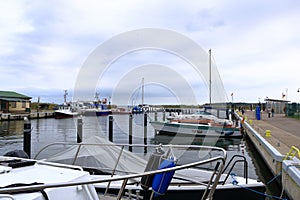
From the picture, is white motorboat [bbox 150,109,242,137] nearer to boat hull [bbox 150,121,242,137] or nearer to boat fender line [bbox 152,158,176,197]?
boat hull [bbox 150,121,242,137]

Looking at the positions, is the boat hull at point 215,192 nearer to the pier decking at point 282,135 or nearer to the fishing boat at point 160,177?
the fishing boat at point 160,177

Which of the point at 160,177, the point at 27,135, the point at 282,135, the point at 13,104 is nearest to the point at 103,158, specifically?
the point at 160,177

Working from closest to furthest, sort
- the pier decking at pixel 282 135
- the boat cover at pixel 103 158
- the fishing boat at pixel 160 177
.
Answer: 1. the fishing boat at pixel 160 177
2. the boat cover at pixel 103 158
3. the pier decking at pixel 282 135

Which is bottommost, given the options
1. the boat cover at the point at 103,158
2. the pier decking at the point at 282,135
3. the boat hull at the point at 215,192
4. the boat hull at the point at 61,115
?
the boat hull at the point at 61,115

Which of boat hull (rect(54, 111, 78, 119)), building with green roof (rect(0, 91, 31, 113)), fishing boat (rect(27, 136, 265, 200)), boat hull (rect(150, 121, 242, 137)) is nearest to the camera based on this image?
fishing boat (rect(27, 136, 265, 200))

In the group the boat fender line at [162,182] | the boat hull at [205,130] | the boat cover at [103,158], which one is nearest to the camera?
the boat fender line at [162,182]

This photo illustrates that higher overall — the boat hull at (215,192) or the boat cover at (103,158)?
the boat cover at (103,158)

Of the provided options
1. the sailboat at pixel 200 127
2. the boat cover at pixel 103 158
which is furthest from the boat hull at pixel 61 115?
the boat cover at pixel 103 158

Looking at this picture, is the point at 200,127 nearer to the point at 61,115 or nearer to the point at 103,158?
the point at 103,158

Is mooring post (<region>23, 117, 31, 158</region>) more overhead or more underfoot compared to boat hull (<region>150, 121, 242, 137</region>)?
more overhead

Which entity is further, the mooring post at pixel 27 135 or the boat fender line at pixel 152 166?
the mooring post at pixel 27 135

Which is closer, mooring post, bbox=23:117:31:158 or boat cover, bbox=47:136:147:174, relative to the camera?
boat cover, bbox=47:136:147:174

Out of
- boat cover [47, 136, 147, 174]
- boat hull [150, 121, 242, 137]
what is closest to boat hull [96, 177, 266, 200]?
boat cover [47, 136, 147, 174]

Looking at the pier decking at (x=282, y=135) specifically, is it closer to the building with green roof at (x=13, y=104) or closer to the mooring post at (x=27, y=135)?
the mooring post at (x=27, y=135)
